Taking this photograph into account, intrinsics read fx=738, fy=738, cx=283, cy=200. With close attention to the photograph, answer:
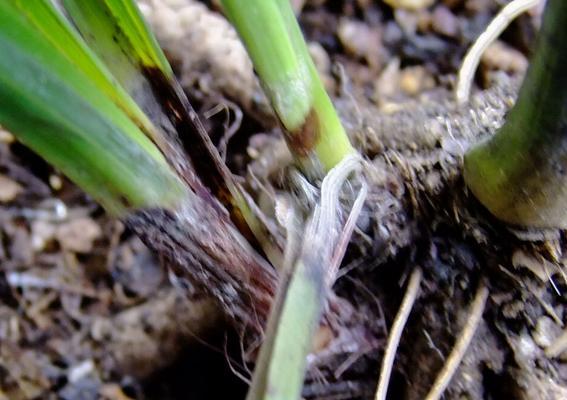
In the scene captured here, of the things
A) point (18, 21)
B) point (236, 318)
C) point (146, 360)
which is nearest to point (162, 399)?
point (146, 360)

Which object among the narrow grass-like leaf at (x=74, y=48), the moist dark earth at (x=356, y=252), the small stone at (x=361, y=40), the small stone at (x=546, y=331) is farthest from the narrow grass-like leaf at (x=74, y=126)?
the small stone at (x=361, y=40)

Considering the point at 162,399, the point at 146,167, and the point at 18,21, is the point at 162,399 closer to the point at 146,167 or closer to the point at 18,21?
the point at 146,167

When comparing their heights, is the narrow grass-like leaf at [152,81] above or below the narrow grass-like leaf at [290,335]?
above

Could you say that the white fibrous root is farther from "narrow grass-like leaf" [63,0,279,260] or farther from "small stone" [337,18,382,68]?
"narrow grass-like leaf" [63,0,279,260]

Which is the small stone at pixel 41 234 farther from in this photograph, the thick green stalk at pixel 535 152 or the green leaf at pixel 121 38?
the thick green stalk at pixel 535 152

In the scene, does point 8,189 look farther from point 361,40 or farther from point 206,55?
point 361,40

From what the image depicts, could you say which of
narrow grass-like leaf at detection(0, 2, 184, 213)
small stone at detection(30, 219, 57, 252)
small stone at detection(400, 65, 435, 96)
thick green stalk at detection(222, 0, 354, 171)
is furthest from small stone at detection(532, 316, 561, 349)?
small stone at detection(30, 219, 57, 252)

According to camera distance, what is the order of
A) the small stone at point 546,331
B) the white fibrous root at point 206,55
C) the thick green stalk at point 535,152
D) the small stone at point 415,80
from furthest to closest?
the small stone at point 415,80 < the white fibrous root at point 206,55 < the small stone at point 546,331 < the thick green stalk at point 535,152
